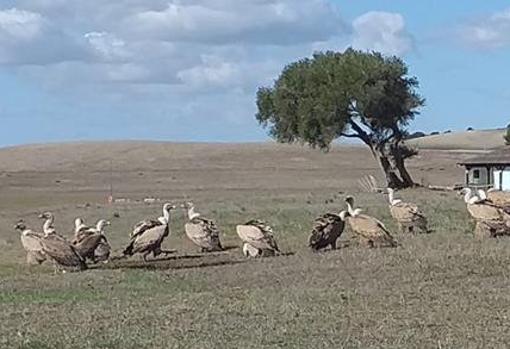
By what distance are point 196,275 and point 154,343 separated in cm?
1044

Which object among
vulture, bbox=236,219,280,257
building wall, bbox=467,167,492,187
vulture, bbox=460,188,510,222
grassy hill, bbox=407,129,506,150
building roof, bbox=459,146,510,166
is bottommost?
grassy hill, bbox=407,129,506,150

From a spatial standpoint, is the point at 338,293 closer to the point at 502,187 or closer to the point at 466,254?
the point at 466,254

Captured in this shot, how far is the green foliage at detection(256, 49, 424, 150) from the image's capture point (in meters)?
72.6

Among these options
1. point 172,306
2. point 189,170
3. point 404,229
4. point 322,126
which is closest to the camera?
point 172,306

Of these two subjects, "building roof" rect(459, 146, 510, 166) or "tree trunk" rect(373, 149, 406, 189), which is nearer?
"building roof" rect(459, 146, 510, 166)

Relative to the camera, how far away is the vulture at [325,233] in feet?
91.7

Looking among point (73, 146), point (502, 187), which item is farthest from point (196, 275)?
point (73, 146)

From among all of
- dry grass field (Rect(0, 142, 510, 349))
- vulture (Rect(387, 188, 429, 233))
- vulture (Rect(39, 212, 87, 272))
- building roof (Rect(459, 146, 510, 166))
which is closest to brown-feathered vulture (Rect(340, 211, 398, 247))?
dry grass field (Rect(0, 142, 510, 349))

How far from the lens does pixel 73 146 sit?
149 m

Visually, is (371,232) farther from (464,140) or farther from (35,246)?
(464,140)

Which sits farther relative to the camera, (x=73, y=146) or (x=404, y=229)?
(x=73, y=146)

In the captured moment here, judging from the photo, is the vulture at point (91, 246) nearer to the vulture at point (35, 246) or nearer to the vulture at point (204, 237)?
the vulture at point (35, 246)

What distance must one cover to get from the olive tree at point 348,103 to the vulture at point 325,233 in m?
42.7

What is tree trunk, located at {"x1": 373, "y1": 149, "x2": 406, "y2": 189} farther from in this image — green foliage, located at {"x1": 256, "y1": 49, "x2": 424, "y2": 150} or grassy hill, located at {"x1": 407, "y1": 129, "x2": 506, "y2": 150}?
grassy hill, located at {"x1": 407, "y1": 129, "x2": 506, "y2": 150}
